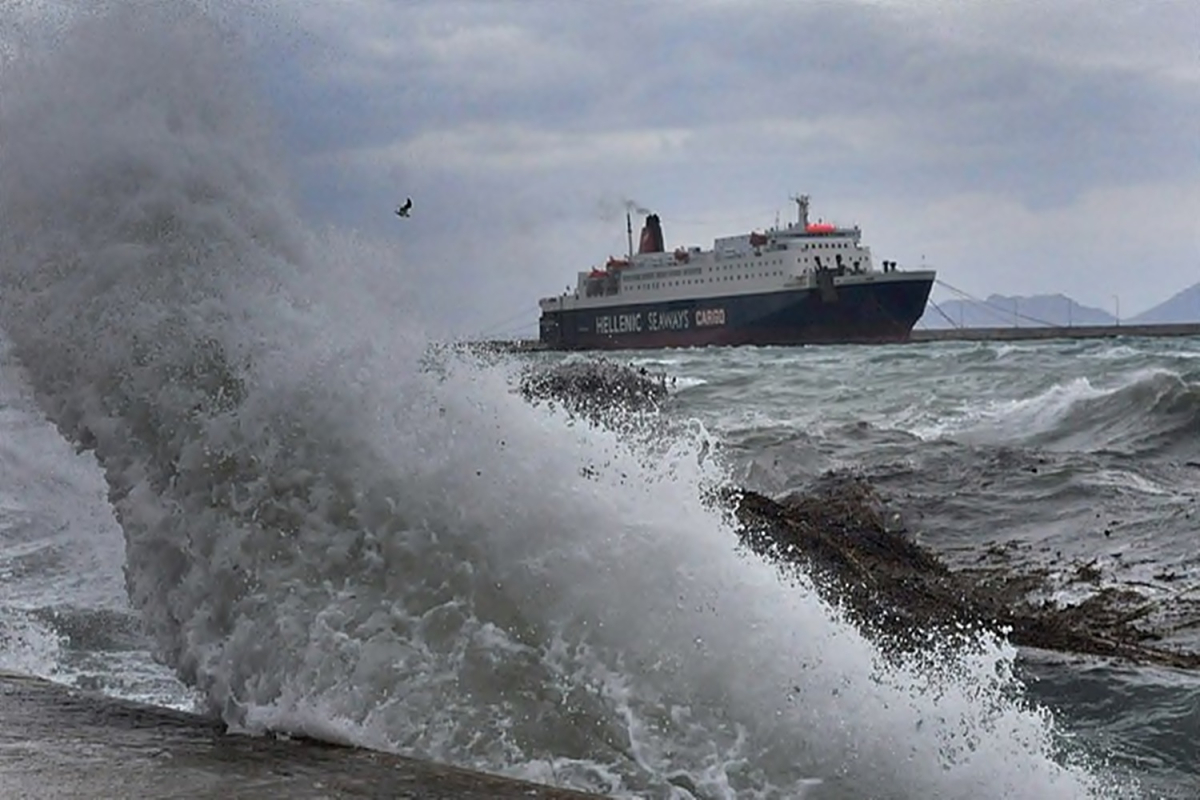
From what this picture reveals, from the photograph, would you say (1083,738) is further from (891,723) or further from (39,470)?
(39,470)

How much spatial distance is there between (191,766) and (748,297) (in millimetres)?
68272

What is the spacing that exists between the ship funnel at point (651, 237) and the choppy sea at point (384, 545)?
83.8m

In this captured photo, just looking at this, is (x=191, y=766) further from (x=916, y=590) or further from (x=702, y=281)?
(x=702, y=281)

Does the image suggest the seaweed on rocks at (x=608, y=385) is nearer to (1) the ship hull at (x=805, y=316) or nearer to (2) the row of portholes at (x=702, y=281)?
(1) the ship hull at (x=805, y=316)

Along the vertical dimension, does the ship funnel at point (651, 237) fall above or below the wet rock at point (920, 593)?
above

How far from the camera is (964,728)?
5.06 meters

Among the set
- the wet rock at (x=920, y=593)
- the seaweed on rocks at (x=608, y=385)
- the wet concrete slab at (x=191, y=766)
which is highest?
the seaweed on rocks at (x=608, y=385)

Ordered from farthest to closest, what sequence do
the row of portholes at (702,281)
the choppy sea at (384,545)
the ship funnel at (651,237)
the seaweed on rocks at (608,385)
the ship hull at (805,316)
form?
the ship funnel at (651,237) < the row of portholes at (702,281) < the ship hull at (805,316) < the seaweed on rocks at (608,385) < the choppy sea at (384,545)

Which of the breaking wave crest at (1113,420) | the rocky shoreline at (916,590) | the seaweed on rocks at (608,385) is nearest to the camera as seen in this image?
the rocky shoreline at (916,590)

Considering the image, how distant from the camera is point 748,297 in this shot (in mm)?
71562

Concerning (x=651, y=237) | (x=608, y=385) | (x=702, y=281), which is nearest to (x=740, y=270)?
(x=702, y=281)

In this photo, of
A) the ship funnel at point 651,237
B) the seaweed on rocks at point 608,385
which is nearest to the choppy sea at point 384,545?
the seaweed on rocks at point 608,385

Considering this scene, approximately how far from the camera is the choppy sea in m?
4.85

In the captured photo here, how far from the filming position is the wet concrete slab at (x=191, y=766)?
3959 mm
